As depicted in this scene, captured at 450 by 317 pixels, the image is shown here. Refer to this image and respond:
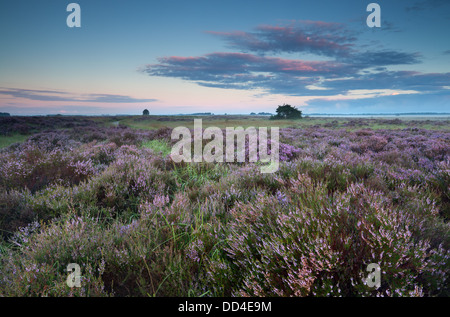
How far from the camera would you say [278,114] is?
71125mm

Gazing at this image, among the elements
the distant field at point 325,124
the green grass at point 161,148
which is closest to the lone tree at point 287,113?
the distant field at point 325,124

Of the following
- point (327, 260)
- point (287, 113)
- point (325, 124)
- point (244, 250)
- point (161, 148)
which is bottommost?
point (244, 250)

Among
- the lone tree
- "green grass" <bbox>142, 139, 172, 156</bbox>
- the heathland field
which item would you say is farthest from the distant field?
the heathland field

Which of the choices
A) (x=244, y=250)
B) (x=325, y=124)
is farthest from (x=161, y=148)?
(x=325, y=124)

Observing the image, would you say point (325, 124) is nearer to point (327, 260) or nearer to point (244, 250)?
point (244, 250)

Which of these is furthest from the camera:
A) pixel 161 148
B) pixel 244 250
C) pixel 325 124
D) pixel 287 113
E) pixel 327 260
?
pixel 287 113

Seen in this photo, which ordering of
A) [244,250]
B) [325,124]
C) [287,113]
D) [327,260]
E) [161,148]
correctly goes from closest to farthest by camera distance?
[327,260] → [244,250] → [161,148] → [325,124] → [287,113]

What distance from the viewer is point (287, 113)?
228 ft

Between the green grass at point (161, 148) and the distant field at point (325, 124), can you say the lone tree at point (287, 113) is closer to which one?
the distant field at point (325, 124)

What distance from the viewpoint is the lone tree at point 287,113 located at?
68.8 meters

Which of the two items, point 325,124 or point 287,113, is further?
Answer: point 287,113

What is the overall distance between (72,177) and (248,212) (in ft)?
14.2

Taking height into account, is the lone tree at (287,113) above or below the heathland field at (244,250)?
above

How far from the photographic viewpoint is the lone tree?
68.8 meters
